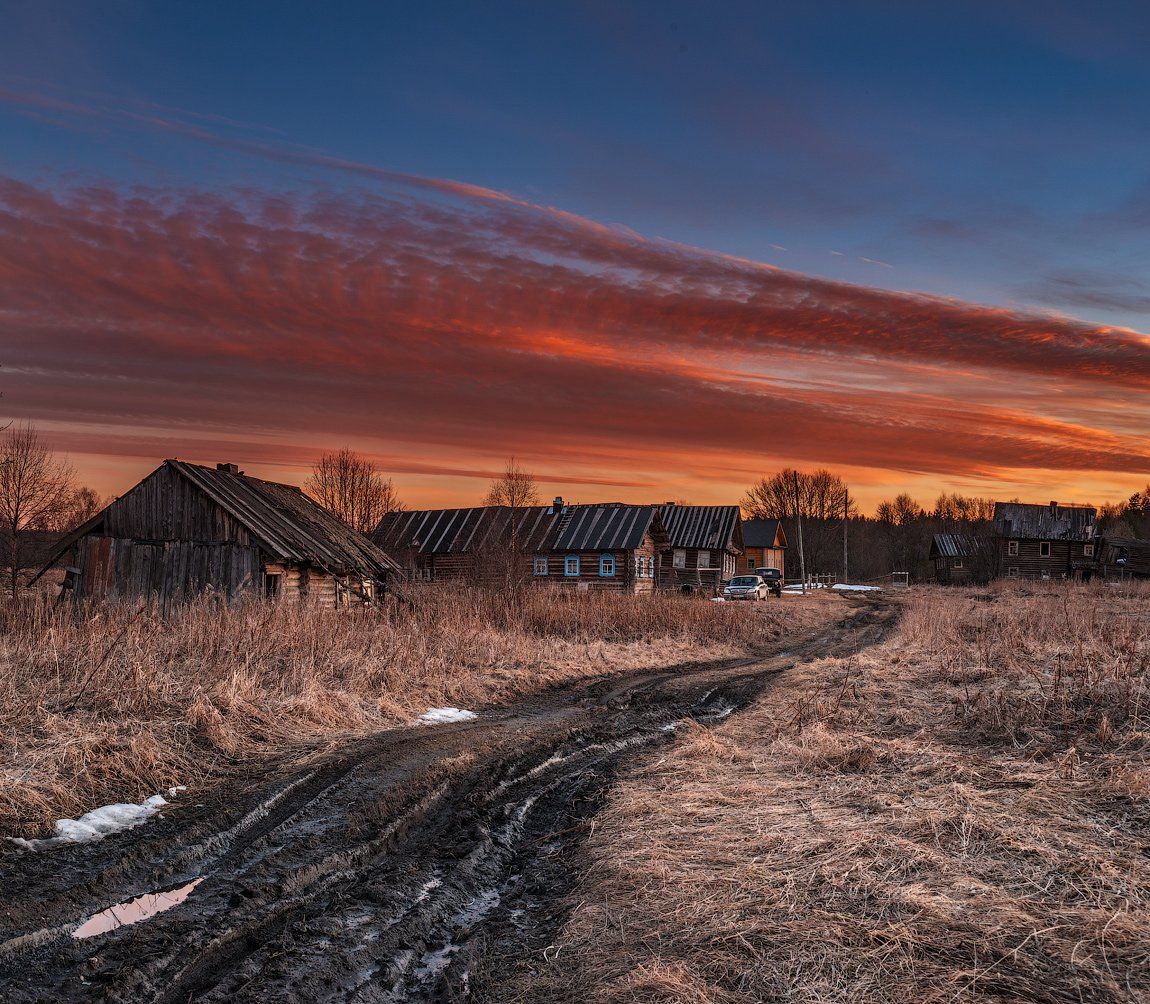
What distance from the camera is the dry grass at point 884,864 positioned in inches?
167

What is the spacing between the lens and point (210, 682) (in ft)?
36.3

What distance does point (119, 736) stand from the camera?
8633 mm

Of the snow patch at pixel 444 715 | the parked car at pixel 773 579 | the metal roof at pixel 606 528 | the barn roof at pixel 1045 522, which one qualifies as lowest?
the parked car at pixel 773 579

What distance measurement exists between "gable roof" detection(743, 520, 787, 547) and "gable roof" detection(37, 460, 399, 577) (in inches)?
2145

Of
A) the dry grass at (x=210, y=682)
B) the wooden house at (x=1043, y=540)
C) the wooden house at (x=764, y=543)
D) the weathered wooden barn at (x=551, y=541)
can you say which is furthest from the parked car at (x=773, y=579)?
the dry grass at (x=210, y=682)

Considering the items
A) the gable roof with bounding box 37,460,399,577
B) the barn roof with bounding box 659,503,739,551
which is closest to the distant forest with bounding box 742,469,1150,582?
the barn roof with bounding box 659,503,739,551

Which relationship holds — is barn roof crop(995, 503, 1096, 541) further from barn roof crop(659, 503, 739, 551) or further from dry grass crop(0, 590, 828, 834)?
dry grass crop(0, 590, 828, 834)

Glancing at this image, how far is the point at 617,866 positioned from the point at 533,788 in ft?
9.06

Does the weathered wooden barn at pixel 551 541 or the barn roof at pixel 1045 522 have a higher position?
the barn roof at pixel 1045 522

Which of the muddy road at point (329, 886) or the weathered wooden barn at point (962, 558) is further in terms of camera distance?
the weathered wooden barn at point (962, 558)

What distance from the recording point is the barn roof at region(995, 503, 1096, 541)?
75.0 m

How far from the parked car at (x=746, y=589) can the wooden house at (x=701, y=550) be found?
27.3 ft

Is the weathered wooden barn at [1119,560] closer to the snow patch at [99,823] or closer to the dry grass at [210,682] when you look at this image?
the dry grass at [210,682]

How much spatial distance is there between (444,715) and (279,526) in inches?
606
